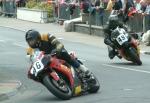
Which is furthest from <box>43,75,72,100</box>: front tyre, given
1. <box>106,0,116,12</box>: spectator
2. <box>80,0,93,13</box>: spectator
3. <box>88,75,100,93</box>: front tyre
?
<box>80,0,93,13</box>: spectator

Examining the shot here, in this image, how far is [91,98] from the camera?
42.5ft

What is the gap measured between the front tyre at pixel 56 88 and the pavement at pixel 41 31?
5.03 ft

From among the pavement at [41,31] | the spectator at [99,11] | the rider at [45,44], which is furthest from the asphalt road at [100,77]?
the spectator at [99,11]

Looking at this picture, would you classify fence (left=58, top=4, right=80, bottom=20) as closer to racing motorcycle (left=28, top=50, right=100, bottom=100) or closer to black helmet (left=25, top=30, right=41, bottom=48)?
racing motorcycle (left=28, top=50, right=100, bottom=100)

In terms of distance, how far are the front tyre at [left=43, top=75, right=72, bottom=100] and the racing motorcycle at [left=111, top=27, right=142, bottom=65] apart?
248 inches

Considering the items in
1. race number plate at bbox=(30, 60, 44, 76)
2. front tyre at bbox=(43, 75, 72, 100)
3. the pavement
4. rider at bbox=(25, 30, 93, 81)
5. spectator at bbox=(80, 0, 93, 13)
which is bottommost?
the pavement

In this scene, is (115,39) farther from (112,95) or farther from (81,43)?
(81,43)

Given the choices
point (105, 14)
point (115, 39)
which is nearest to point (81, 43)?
point (105, 14)

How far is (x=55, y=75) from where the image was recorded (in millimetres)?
12711

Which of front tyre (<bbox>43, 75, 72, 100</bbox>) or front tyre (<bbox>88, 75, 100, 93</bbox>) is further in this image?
front tyre (<bbox>88, 75, 100, 93</bbox>)

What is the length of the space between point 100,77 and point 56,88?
13.9 ft

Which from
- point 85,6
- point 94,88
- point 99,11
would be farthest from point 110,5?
point 94,88

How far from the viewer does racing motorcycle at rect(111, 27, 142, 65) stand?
748 inches

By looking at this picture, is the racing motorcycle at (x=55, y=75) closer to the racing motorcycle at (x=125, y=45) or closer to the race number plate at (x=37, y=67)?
the race number plate at (x=37, y=67)
